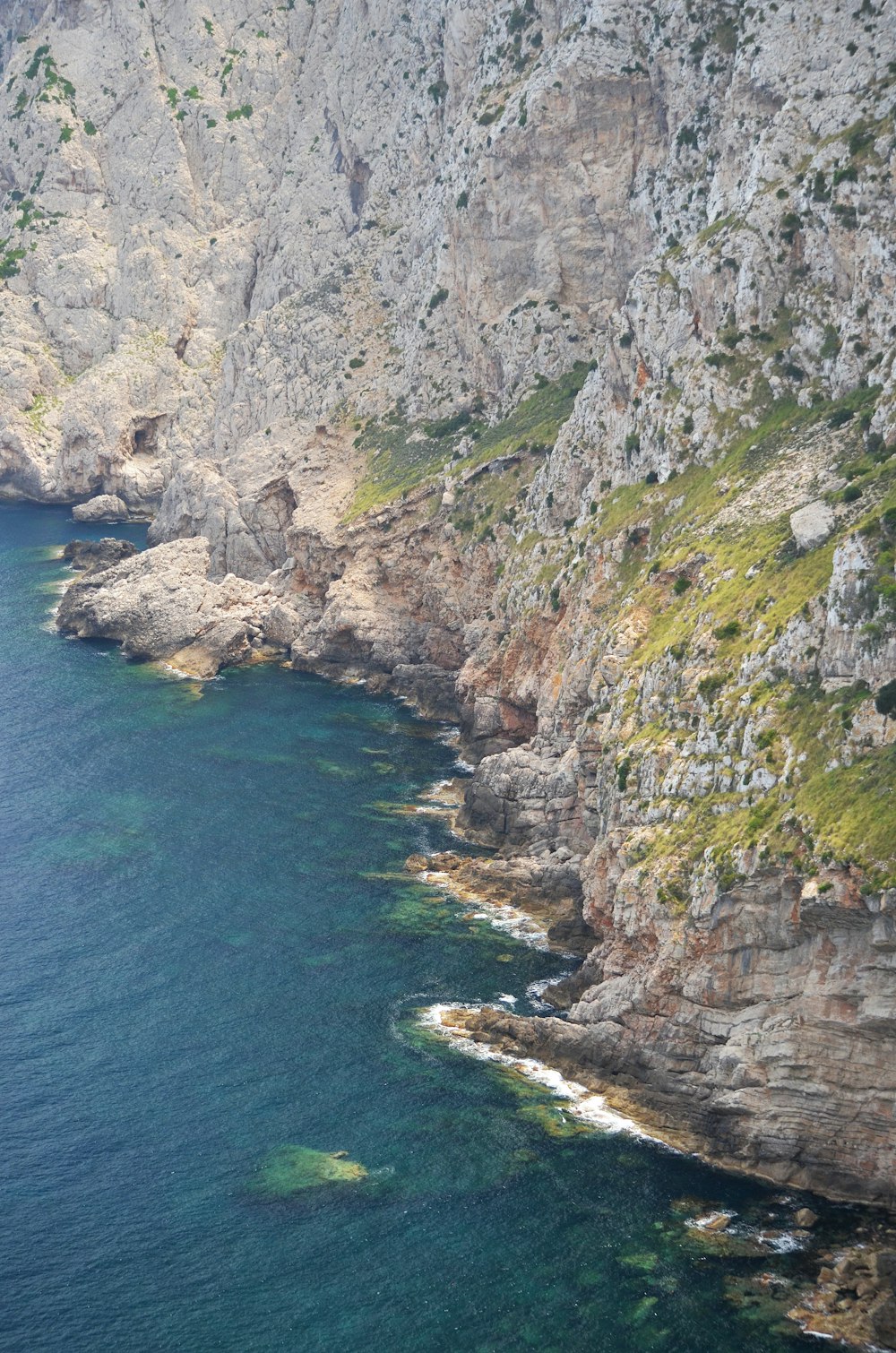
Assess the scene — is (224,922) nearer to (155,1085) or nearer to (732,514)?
(155,1085)

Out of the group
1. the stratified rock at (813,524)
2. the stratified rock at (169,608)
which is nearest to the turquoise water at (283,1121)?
the stratified rock at (813,524)

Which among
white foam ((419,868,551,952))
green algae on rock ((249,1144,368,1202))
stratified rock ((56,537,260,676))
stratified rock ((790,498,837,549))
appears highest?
stratified rock ((790,498,837,549))

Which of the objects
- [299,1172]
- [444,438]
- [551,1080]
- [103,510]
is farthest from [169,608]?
[299,1172]

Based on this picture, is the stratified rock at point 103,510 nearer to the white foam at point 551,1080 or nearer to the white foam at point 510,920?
the white foam at point 510,920

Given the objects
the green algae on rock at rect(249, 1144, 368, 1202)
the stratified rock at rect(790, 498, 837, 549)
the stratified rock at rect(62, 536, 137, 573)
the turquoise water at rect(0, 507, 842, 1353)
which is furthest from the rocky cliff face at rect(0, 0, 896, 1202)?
the green algae on rock at rect(249, 1144, 368, 1202)

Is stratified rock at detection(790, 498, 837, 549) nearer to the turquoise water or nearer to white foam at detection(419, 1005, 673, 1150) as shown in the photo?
the turquoise water
